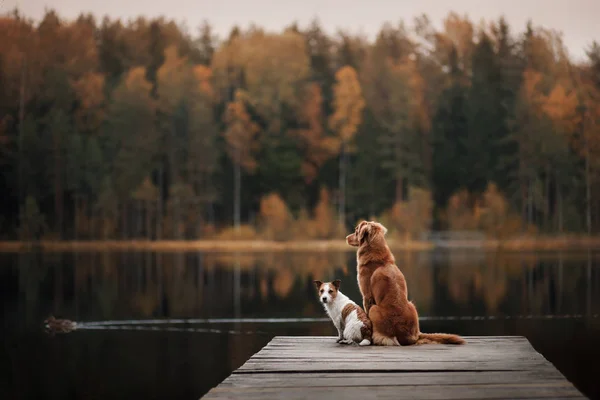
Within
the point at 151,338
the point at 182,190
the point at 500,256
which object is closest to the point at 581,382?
the point at 151,338

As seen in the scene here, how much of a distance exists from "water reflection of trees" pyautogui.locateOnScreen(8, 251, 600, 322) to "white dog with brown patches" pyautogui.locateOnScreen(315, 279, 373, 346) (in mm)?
12878

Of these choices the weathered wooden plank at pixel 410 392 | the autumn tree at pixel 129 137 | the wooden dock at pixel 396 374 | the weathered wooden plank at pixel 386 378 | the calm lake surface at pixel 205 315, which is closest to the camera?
the weathered wooden plank at pixel 410 392

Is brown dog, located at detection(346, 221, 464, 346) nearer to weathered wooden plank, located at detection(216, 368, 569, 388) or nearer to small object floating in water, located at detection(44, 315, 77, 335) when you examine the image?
weathered wooden plank, located at detection(216, 368, 569, 388)

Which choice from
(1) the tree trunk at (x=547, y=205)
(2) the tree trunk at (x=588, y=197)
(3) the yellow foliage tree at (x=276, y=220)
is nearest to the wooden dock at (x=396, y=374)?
(3) the yellow foliage tree at (x=276, y=220)

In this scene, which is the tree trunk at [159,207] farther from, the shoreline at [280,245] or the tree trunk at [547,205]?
the tree trunk at [547,205]

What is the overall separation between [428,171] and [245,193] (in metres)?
12.0

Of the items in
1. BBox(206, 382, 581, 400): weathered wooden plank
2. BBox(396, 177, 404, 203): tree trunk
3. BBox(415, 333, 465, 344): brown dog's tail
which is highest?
BBox(396, 177, 404, 203): tree trunk

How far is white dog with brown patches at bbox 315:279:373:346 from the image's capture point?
9.15 meters

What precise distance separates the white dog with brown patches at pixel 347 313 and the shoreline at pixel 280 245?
4806cm

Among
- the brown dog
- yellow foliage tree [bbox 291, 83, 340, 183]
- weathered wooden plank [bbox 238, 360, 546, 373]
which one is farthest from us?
yellow foliage tree [bbox 291, 83, 340, 183]

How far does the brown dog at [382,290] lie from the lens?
894 cm

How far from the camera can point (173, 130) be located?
6275 centimetres

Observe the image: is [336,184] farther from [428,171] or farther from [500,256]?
[500,256]

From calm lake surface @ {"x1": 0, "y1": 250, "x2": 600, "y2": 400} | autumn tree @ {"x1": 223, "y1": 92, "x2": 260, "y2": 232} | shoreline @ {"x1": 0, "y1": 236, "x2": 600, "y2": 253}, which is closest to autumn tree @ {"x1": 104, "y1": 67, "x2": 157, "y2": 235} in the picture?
shoreline @ {"x1": 0, "y1": 236, "x2": 600, "y2": 253}
